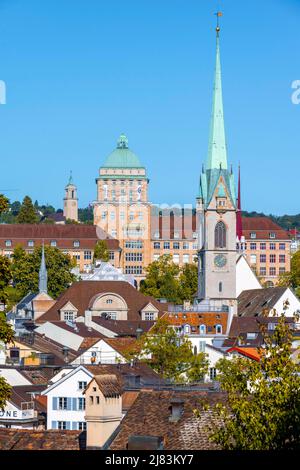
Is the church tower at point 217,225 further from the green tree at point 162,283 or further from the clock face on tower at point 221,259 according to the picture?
the green tree at point 162,283

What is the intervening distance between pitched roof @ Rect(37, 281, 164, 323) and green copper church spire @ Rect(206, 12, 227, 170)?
10419 millimetres

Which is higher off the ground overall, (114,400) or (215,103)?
(215,103)

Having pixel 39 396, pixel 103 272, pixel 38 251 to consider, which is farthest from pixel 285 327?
pixel 38 251

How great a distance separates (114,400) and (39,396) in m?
21.7

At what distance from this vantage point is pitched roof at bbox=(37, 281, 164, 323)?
125 metres

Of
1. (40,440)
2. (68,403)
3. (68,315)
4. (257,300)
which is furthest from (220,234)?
(40,440)

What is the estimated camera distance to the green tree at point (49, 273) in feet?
523

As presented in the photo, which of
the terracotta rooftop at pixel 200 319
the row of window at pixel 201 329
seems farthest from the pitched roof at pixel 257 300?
the row of window at pixel 201 329

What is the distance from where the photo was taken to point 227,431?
34.6 metres

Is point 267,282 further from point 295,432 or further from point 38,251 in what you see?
point 295,432

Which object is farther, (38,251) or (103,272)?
(38,251)

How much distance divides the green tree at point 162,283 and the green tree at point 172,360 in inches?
2774
